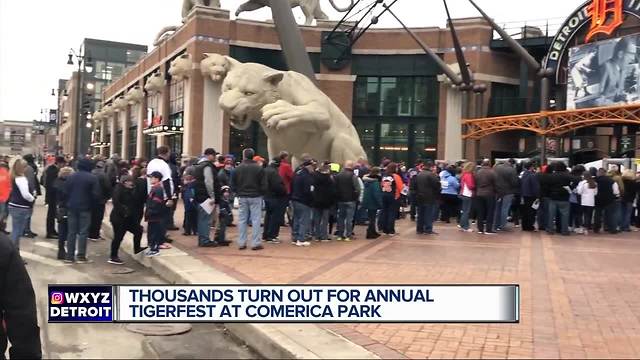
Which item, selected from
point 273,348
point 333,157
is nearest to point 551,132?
point 333,157

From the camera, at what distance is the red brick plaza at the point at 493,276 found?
16.5ft

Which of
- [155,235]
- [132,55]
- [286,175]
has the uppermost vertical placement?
[132,55]

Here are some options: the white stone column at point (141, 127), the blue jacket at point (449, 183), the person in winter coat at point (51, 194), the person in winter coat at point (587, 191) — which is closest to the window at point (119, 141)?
the white stone column at point (141, 127)

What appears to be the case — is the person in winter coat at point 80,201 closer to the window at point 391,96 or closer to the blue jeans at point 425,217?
the blue jeans at point 425,217

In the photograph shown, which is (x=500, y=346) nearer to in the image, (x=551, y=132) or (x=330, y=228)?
(x=330, y=228)

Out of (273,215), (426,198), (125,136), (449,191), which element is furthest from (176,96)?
(273,215)

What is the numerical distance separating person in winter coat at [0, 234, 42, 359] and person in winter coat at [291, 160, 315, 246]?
7.90 m

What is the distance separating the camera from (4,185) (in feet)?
33.1

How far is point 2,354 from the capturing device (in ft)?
8.91

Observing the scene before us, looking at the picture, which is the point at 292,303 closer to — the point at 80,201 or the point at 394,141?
the point at 80,201

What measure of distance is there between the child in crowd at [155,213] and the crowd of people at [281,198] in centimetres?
2

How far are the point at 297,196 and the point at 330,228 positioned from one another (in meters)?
2.55

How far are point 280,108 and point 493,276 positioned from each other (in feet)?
17.3

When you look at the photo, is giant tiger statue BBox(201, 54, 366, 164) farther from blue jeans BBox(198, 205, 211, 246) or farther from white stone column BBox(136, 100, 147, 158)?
white stone column BBox(136, 100, 147, 158)
